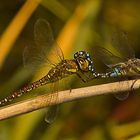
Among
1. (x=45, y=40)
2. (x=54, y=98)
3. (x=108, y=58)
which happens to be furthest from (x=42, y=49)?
(x=54, y=98)

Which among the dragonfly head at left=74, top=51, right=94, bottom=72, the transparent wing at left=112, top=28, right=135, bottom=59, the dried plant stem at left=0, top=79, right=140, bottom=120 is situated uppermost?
the transparent wing at left=112, top=28, right=135, bottom=59

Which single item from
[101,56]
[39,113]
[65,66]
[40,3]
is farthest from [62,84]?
[40,3]

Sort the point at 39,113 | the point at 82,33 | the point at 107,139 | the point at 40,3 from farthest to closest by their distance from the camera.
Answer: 1. the point at 40,3
2. the point at 82,33
3. the point at 107,139
4. the point at 39,113

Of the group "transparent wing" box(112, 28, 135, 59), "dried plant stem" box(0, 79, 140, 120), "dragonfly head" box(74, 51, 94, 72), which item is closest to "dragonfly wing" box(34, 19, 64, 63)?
"dragonfly head" box(74, 51, 94, 72)

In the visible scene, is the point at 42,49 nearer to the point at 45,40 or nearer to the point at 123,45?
the point at 45,40

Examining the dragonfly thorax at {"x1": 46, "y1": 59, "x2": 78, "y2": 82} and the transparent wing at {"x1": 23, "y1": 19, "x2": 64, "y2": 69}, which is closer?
the dragonfly thorax at {"x1": 46, "y1": 59, "x2": 78, "y2": 82}

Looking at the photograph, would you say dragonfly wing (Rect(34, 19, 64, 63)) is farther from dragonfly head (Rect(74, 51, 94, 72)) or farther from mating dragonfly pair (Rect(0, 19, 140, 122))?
dragonfly head (Rect(74, 51, 94, 72))

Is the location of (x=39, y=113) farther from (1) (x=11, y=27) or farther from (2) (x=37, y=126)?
(1) (x=11, y=27)

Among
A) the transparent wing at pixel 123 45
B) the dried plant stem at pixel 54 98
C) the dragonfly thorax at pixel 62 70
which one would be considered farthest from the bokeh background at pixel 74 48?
the dried plant stem at pixel 54 98
